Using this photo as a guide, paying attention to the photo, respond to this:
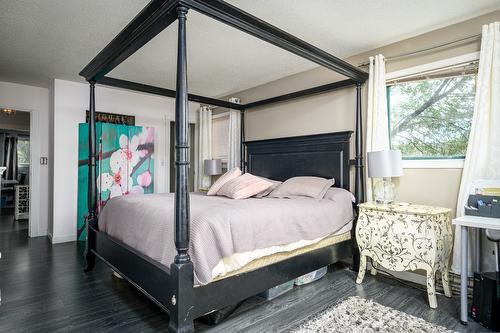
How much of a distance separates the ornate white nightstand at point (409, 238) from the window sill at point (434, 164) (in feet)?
1.55

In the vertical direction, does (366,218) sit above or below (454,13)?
below

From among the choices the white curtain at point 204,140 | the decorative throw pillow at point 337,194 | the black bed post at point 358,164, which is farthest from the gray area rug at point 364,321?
the white curtain at point 204,140

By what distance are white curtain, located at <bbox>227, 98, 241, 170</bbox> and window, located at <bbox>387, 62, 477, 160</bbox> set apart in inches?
94.7

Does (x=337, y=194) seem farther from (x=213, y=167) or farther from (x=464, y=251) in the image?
(x=213, y=167)

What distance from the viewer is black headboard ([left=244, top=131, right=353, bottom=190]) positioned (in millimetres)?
3345

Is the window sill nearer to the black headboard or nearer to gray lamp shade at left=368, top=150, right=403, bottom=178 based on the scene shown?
gray lamp shade at left=368, top=150, right=403, bottom=178

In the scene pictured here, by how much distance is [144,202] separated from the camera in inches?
102

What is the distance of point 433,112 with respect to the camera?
9.46 feet

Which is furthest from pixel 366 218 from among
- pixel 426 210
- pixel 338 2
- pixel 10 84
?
pixel 10 84

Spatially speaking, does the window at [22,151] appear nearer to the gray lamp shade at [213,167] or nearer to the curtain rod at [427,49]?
the gray lamp shade at [213,167]

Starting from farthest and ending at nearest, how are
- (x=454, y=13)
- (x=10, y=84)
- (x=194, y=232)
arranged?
(x=10, y=84)
(x=454, y=13)
(x=194, y=232)

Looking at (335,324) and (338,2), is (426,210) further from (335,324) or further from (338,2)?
(338,2)

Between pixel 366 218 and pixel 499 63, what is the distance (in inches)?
66.6

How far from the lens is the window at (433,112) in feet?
8.80
